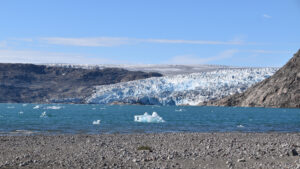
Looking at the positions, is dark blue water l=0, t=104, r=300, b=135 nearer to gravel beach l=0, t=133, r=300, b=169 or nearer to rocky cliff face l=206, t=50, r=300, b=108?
gravel beach l=0, t=133, r=300, b=169

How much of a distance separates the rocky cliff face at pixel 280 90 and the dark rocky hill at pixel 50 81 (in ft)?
151

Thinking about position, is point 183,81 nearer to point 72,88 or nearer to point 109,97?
point 109,97

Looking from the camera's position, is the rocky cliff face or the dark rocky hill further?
the dark rocky hill

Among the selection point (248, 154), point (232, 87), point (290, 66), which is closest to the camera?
point (248, 154)

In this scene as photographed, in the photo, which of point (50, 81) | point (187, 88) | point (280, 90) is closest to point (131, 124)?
point (280, 90)

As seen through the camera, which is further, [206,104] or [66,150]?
[206,104]

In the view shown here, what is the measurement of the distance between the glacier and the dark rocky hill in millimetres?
20491

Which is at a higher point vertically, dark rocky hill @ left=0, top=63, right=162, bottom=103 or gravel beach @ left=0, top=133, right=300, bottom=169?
gravel beach @ left=0, top=133, right=300, bottom=169

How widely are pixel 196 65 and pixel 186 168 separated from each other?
136m

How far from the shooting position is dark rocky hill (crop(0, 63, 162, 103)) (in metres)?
121

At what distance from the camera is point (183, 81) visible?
96188 millimetres

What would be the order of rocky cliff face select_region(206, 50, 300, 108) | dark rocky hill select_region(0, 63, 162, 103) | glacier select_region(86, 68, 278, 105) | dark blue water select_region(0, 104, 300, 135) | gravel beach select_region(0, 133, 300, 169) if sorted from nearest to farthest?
1. gravel beach select_region(0, 133, 300, 169)
2. dark blue water select_region(0, 104, 300, 135)
3. rocky cliff face select_region(206, 50, 300, 108)
4. glacier select_region(86, 68, 278, 105)
5. dark rocky hill select_region(0, 63, 162, 103)

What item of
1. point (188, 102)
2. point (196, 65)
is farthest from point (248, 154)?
point (196, 65)

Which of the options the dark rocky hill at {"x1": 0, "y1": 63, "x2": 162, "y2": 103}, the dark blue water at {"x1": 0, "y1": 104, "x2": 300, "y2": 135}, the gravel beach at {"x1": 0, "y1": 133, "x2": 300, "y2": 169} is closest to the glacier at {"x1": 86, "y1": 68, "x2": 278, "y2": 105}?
the dark rocky hill at {"x1": 0, "y1": 63, "x2": 162, "y2": 103}
